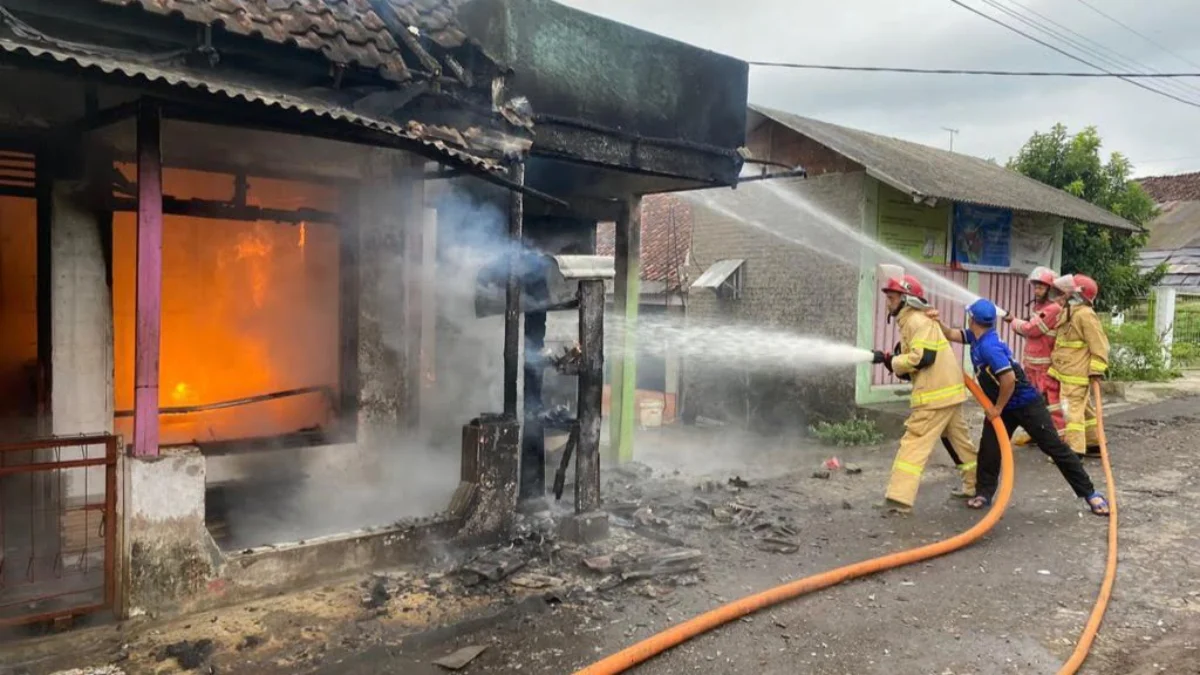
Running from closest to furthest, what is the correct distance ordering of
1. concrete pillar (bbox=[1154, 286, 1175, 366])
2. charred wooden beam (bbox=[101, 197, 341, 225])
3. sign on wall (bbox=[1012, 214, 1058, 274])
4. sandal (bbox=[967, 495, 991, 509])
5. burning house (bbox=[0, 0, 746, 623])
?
burning house (bbox=[0, 0, 746, 623])
charred wooden beam (bbox=[101, 197, 341, 225])
sandal (bbox=[967, 495, 991, 509])
sign on wall (bbox=[1012, 214, 1058, 274])
concrete pillar (bbox=[1154, 286, 1175, 366])

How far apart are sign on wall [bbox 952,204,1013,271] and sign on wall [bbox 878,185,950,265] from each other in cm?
41

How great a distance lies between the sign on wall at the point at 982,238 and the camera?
14.0 metres

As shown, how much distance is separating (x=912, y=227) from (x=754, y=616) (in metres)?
9.82

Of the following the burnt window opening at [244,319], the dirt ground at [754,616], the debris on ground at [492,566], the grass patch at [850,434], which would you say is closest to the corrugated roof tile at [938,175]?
the grass patch at [850,434]

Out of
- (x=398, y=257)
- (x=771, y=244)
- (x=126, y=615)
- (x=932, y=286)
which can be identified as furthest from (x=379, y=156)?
(x=932, y=286)

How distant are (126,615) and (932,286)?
40.9 feet

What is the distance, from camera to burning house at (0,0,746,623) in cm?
488

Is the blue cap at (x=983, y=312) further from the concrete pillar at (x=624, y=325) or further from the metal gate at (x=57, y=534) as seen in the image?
the metal gate at (x=57, y=534)

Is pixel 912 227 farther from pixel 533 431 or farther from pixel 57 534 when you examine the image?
pixel 57 534

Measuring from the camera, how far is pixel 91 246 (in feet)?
19.6

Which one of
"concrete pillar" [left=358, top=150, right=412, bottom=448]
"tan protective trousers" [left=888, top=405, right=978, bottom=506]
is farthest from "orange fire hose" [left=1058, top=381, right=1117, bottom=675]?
"concrete pillar" [left=358, top=150, right=412, bottom=448]

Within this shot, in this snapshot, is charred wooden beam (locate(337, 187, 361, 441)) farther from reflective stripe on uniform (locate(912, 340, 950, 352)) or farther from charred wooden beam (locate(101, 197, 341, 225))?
reflective stripe on uniform (locate(912, 340, 950, 352))

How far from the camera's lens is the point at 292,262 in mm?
8305

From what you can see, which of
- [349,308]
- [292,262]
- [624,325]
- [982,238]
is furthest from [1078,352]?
[292,262]
